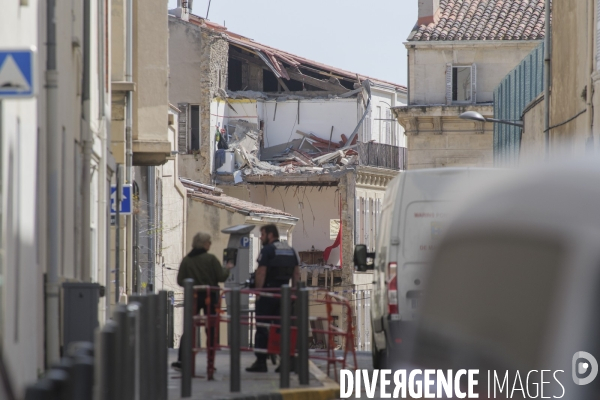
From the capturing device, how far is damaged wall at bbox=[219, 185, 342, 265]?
181 ft

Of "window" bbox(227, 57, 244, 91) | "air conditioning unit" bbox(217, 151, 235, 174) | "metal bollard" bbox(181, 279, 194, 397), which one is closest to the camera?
"metal bollard" bbox(181, 279, 194, 397)

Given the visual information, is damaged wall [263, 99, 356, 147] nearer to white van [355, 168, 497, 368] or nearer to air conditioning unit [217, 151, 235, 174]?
air conditioning unit [217, 151, 235, 174]

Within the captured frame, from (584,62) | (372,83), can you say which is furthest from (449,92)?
(584,62)

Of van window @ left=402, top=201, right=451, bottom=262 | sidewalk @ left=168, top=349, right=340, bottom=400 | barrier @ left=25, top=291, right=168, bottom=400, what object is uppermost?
van window @ left=402, top=201, right=451, bottom=262

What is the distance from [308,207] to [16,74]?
159ft

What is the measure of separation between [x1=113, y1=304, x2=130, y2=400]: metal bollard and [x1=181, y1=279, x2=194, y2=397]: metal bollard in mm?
3538

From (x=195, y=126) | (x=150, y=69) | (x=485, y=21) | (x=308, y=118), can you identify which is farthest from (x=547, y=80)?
(x=308, y=118)

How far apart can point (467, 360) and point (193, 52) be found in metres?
47.3

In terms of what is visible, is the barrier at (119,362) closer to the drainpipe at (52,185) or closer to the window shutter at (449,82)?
the drainpipe at (52,185)

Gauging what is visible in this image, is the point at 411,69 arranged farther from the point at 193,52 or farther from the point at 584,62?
the point at 584,62

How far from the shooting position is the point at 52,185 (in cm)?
1256

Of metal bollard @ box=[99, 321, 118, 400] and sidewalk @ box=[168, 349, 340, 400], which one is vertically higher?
metal bollard @ box=[99, 321, 118, 400]

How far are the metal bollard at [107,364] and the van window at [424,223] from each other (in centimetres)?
742

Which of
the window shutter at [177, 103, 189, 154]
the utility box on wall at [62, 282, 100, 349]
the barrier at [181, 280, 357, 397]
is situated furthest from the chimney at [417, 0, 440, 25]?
the utility box on wall at [62, 282, 100, 349]
